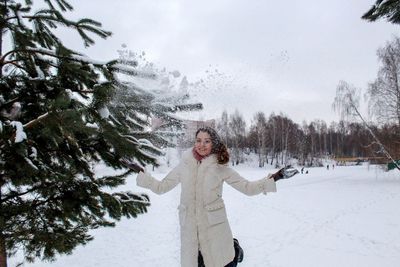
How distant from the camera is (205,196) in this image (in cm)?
313

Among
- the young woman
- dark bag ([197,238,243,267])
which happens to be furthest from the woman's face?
dark bag ([197,238,243,267])

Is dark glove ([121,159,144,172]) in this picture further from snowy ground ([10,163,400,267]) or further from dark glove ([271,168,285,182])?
snowy ground ([10,163,400,267])

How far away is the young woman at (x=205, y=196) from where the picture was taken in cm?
308

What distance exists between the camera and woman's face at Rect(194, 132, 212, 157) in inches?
128

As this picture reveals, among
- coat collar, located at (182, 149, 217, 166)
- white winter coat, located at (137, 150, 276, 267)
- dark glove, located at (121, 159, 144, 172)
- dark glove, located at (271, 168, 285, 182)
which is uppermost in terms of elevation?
coat collar, located at (182, 149, 217, 166)

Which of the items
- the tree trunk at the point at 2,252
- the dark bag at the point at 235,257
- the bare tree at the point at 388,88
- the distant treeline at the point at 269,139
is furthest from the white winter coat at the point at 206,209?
the distant treeline at the point at 269,139

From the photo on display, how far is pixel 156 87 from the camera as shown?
16.6ft

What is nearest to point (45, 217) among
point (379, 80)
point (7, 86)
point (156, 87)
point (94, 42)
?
point (7, 86)

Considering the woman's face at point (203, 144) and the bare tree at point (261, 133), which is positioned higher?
the bare tree at point (261, 133)

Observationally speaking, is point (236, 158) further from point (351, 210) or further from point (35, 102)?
point (35, 102)

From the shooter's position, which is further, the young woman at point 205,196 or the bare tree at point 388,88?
the bare tree at point 388,88

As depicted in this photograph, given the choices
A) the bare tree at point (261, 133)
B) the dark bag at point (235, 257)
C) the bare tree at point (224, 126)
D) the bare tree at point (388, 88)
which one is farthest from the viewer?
the bare tree at point (224, 126)

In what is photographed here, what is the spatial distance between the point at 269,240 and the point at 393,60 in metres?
Answer: 22.5

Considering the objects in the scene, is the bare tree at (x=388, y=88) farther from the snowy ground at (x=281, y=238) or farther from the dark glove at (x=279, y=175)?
the dark glove at (x=279, y=175)
